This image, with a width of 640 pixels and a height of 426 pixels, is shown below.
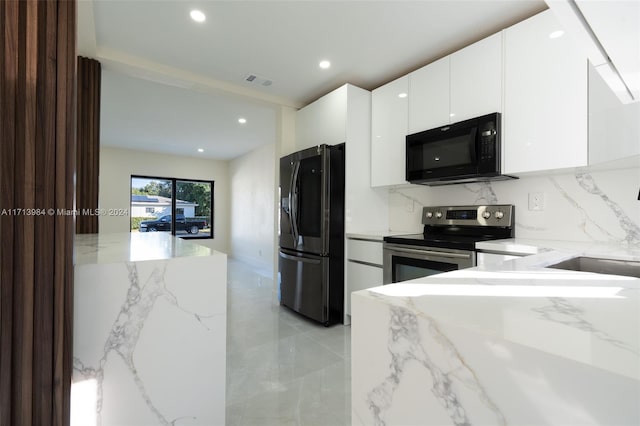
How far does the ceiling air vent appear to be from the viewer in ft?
9.84

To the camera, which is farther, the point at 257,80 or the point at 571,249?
the point at 257,80

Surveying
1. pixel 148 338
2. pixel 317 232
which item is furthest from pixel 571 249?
pixel 148 338

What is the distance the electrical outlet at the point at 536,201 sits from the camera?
218cm

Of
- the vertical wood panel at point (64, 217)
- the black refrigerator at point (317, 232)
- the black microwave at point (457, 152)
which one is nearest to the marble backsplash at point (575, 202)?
the black microwave at point (457, 152)

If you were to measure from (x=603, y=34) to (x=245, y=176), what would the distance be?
652 centimetres

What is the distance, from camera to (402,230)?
312cm

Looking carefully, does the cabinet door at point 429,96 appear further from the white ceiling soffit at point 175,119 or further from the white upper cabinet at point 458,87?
the white ceiling soffit at point 175,119

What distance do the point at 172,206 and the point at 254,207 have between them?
6.86ft

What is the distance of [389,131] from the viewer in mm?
2891

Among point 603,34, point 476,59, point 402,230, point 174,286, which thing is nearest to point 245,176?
point 402,230

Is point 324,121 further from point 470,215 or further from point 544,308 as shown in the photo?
point 544,308

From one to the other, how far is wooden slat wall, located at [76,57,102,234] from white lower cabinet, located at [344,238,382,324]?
220cm

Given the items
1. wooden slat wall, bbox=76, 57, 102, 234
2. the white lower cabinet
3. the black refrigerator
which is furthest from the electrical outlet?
wooden slat wall, bbox=76, 57, 102, 234

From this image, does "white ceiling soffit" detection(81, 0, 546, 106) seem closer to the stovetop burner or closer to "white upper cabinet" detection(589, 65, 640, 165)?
"white upper cabinet" detection(589, 65, 640, 165)
